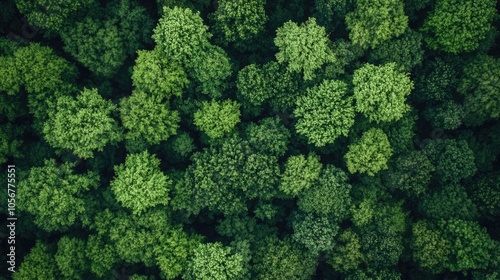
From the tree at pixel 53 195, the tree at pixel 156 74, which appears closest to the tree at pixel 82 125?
the tree at pixel 53 195

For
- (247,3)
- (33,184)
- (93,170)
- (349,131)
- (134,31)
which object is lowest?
(33,184)

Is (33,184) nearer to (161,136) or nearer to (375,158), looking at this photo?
(161,136)

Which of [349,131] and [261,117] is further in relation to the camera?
[261,117]

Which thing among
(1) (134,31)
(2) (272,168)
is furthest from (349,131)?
(1) (134,31)

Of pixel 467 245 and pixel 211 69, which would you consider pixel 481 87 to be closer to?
pixel 467 245

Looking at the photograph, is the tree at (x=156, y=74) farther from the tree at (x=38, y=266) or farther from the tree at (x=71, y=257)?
the tree at (x=38, y=266)

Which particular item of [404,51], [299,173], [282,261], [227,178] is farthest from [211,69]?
[282,261]
